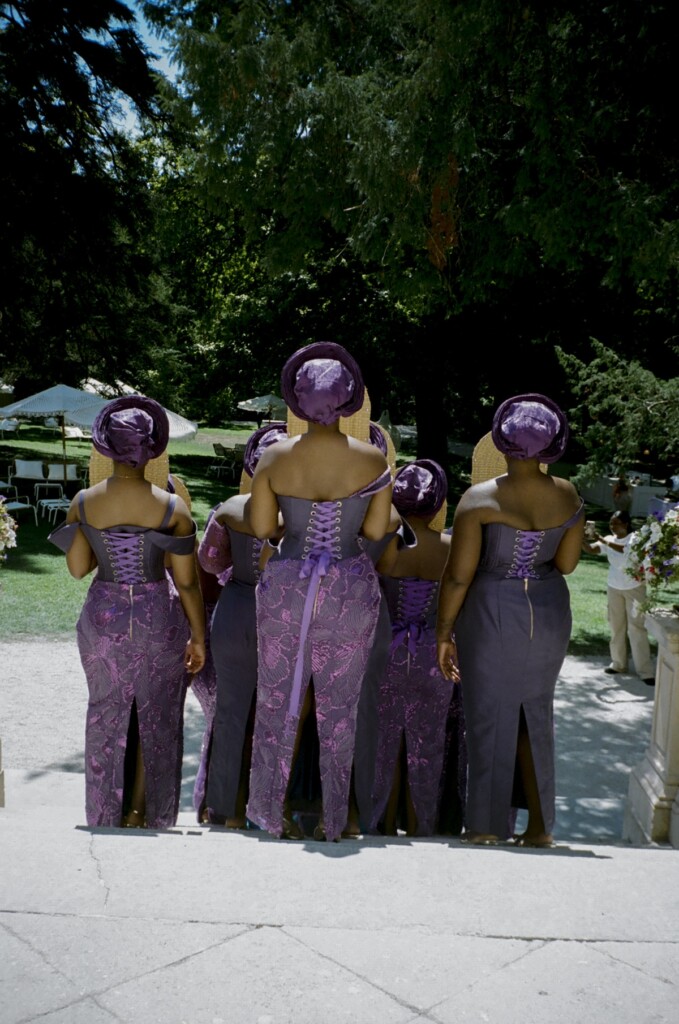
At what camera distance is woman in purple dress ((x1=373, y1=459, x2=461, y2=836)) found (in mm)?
4781

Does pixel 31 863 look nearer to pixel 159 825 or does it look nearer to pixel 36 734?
pixel 159 825

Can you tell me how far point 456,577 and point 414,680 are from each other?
752 millimetres

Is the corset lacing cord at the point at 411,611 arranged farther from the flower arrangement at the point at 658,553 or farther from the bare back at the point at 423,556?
the flower arrangement at the point at 658,553

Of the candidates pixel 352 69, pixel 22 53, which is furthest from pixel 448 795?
pixel 22 53

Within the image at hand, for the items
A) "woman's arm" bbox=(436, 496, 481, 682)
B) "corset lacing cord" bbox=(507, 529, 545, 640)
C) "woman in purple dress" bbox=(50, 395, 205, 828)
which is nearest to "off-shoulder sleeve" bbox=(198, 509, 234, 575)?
"woman in purple dress" bbox=(50, 395, 205, 828)

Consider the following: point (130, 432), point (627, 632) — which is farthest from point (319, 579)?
Result: point (627, 632)

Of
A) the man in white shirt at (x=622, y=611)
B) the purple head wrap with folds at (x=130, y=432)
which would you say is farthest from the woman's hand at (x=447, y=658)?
the man in white shirt at (x=622, y=611)

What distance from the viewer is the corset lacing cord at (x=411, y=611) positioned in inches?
190

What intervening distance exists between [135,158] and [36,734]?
18.4 metres

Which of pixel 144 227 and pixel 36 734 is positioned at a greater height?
pixel 144 227

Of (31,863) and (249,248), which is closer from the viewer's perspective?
(31,863)

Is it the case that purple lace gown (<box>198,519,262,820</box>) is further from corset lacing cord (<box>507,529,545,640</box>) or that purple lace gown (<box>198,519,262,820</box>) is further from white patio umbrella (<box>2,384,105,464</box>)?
white patio umbrella (<box>2,384,105,464</box>)

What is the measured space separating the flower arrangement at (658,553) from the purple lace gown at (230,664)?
1.89 metres

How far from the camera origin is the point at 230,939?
2.33m
